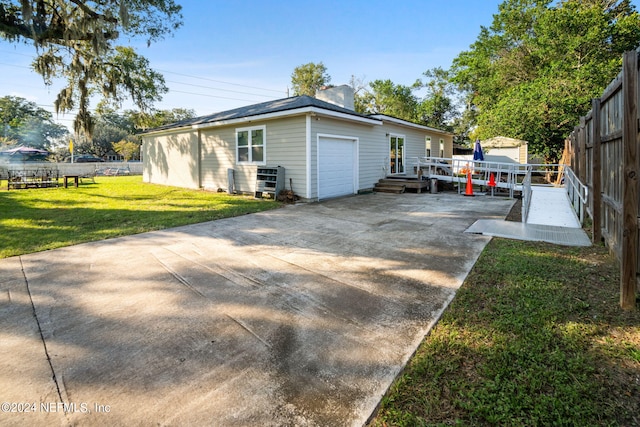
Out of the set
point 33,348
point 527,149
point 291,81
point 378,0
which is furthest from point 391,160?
point 291,81

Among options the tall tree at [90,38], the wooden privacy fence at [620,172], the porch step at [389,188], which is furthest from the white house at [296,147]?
the wooden privacy fence at [620,172]

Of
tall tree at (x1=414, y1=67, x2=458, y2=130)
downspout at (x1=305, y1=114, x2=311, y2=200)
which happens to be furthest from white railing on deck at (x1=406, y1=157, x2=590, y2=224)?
tall tree at (x1=414, y1=67, x2=458, y2=130)

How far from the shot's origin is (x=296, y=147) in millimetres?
10453

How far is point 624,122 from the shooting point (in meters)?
2.95

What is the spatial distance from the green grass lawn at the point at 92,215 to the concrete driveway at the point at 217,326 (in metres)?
0.97

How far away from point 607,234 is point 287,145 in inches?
332

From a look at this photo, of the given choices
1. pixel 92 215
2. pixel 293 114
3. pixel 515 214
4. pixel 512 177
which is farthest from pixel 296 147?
pixel 512 177

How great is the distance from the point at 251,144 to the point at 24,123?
178ft

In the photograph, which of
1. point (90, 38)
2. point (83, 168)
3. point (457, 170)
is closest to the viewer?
point (90, 38)

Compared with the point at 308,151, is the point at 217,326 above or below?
below

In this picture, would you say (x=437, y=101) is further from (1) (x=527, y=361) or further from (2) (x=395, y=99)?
(1) (x=527, y=361)

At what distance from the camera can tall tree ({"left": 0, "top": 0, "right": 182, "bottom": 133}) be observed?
10.4 meters

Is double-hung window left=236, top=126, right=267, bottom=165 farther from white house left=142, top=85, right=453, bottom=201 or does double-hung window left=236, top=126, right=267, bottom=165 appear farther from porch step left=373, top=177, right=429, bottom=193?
porch step left=373, top=177, right=429, bottom=193

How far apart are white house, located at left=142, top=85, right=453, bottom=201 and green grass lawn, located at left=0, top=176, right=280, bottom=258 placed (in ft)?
5.56
